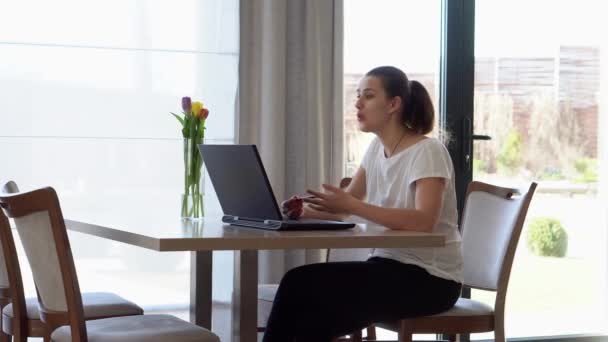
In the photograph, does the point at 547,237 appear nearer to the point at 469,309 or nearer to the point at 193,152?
the point at 469,309

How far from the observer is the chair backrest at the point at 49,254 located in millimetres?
2031

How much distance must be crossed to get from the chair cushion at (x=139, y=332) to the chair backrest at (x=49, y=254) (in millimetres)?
55

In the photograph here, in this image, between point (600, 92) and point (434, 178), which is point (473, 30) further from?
point (434, 178)

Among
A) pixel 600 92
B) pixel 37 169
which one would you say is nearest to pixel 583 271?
pixel 600 92

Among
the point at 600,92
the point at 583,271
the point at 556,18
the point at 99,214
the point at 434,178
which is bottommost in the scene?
the point at 583,271

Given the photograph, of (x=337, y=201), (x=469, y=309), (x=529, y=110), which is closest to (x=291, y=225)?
(x=337, y=201)

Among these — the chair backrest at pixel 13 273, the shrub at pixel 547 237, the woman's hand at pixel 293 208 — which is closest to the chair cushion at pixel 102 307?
the chair backrest at pixel 13 273

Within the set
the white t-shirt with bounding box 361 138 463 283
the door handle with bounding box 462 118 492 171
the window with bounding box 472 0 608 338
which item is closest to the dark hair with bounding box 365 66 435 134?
the white t-shirt with bounding box 361 138 463 283

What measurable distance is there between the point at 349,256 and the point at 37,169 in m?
1.26

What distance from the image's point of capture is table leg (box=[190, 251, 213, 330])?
8.75 feet

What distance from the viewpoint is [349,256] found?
3619 mm

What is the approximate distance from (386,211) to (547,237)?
7.75 ft

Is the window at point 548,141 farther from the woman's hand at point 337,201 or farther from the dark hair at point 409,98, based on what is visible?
the woman's hand at point 337,201

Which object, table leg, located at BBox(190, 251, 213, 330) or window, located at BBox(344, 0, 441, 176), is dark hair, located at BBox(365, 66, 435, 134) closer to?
table leg, located at BBox(190, 251, 213, 330)
